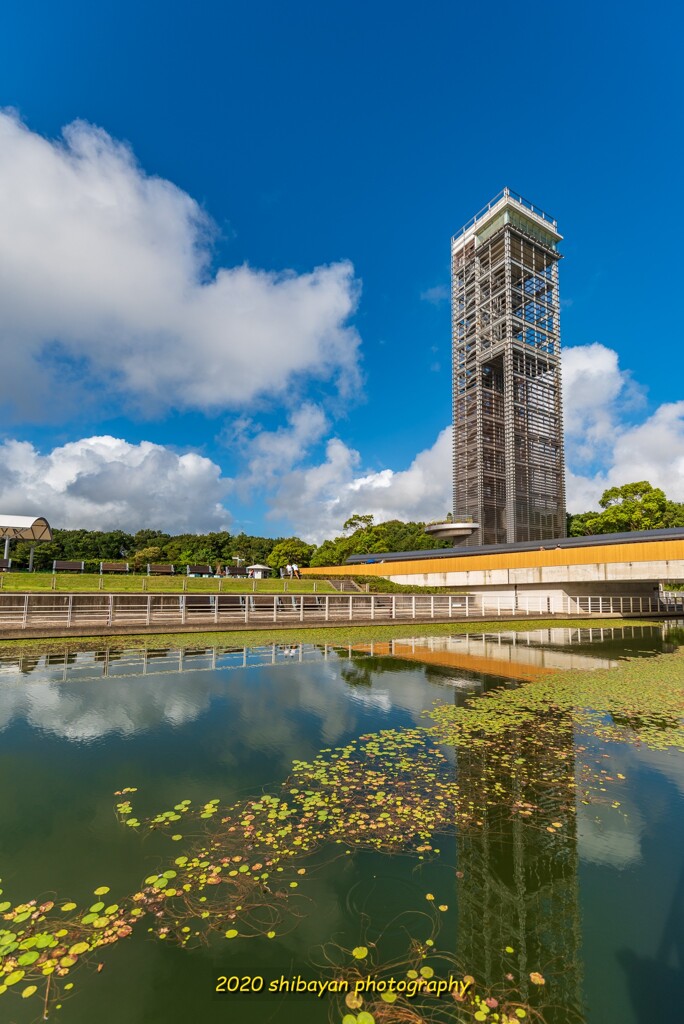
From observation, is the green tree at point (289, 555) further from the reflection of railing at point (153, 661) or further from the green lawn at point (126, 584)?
the reflection of railing at point (153, 661)

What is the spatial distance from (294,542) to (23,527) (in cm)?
3706

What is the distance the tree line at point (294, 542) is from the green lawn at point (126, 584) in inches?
570

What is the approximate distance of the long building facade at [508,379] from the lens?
6378 cm

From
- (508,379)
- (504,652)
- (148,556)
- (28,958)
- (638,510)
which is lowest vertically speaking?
(504,652)

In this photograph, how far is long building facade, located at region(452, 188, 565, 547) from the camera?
209 feet

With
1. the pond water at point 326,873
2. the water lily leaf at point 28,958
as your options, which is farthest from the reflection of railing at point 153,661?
the water lily leaf at point 28,958

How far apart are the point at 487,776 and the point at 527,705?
13.8ft

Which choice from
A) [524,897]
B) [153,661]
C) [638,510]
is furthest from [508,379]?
[524,897]

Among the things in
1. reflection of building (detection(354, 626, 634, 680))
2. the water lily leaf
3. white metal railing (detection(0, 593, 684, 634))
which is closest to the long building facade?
white metal railing (detection(0, 593, 684, 634))

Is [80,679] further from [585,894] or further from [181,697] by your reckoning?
[585,894]

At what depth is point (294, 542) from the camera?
7050 centimetres

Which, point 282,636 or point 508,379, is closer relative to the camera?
point 282,636

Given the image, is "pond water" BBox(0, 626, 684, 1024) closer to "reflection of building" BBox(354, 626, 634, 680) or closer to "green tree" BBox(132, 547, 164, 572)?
"reflection of building" BBox(354, 626, 634, 680)

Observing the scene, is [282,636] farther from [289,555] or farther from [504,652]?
[289,555]
